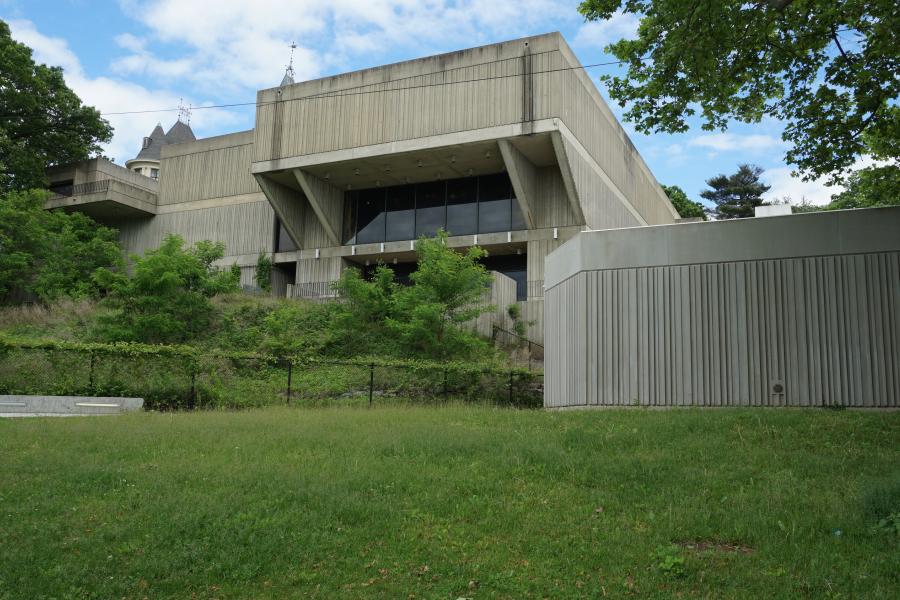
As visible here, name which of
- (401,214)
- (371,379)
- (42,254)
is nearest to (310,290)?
(401,214)

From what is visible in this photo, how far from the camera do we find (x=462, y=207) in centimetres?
3497

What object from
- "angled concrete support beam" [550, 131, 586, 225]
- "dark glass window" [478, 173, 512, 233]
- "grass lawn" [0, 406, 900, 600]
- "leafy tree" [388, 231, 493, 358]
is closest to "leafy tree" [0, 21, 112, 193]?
"dark glass window" [478, 173, 512, 233]

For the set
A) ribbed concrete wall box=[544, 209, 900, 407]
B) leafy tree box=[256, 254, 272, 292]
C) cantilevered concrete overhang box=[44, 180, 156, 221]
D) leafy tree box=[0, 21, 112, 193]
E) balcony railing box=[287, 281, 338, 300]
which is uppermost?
leafy tree box=[0, 21, 112, 193]

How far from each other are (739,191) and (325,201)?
1660 inches

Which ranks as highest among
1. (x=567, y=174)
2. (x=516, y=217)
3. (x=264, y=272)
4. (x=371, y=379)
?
(x=567, y=174)

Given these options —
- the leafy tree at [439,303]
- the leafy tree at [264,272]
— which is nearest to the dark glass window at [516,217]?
the leafy tree at [439,303]

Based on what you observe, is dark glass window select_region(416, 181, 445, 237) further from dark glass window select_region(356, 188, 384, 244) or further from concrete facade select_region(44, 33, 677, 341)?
dark glass window select_region(356, 188, 384, 244)

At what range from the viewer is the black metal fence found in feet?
59.8

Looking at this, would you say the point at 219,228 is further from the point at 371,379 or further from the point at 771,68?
the point at 771,68

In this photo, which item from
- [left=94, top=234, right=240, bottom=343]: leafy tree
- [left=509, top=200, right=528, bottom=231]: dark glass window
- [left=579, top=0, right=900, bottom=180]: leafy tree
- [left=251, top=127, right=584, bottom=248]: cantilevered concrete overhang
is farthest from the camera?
[left=509, top=200, right=528, bottom=231]: dark glass window

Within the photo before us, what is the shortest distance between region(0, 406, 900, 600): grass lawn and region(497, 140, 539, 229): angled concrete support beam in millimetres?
19641

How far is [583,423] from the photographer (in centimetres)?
1359

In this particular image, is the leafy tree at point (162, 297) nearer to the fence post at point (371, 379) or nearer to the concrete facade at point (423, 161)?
the concrete facade at point (423, 161)

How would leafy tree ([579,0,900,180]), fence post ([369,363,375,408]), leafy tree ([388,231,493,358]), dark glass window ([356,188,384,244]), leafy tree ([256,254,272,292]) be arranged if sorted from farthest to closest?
1. leafy tree ([256,254,272,292])
2. dark glass window ([356,188,384,244])
3. leafy tree ([388,231,493,358])
4. fence post ([369,363,375,408])
5. leafy tree ([579,0,900,180])
